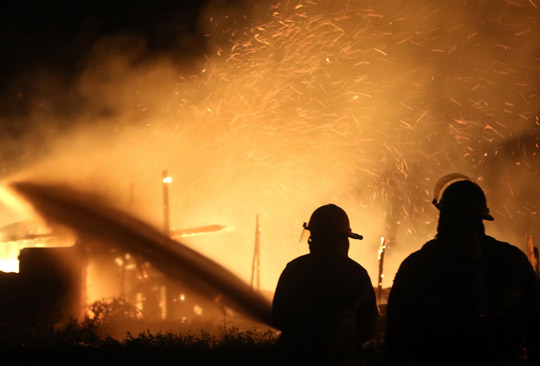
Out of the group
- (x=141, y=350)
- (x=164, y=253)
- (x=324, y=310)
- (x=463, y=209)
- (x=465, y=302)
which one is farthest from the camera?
(x=164, y=253)

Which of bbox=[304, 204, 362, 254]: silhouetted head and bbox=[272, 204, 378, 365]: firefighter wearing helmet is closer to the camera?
bbox=[272, 204, 378, 365]: firefighter wearing helmet

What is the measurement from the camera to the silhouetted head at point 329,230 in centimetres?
396

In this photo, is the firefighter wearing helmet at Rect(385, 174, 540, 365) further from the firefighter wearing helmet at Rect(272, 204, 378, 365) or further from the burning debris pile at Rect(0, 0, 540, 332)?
the burning debris pile at Rect(0, 0, 540, 332)

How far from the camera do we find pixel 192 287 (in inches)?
454

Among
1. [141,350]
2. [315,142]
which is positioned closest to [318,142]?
[315,142]

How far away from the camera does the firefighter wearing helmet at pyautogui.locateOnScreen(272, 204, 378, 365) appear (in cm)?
356

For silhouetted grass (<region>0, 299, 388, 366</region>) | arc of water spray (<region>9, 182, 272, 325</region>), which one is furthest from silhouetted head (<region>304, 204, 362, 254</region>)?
arc of water spray (<region>9, 182, 272, 325</region>)

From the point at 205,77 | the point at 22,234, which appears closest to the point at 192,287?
the point at 22,234

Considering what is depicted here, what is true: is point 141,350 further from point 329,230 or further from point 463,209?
point 463,209

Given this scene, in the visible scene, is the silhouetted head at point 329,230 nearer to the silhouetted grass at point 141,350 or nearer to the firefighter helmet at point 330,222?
the firefighter helmet at point 330,222

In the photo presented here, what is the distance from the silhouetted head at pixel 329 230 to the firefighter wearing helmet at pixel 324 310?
0.08 metres

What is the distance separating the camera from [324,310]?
3.59 metres

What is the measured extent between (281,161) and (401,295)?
1733 cm

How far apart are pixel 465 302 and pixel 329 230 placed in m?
1.41
